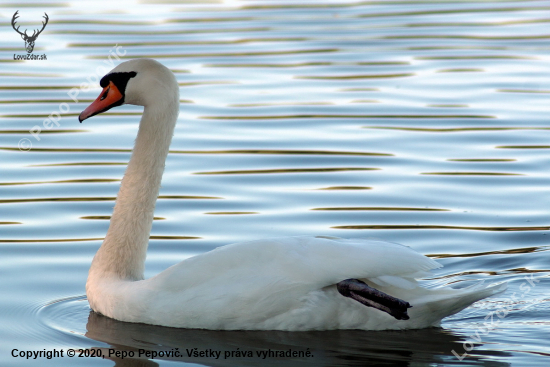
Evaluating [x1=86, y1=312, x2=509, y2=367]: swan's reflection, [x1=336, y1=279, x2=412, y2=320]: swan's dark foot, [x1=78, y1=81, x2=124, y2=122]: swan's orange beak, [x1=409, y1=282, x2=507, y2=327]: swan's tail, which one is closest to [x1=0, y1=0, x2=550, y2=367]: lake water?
[x1=86, y1=312, x2=509, y2=367]: swan's reflection

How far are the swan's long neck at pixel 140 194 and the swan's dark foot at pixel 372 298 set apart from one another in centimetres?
161

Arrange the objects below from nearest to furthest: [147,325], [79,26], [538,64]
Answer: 1. [147,325]
2. [538,64]
3. [79,26]

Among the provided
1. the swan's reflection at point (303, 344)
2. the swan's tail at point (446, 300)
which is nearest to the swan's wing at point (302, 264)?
the swan's tail at point (446, 300)

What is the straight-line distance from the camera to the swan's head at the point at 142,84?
22.2 feet

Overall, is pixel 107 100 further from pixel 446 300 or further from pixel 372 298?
pixel 446 300

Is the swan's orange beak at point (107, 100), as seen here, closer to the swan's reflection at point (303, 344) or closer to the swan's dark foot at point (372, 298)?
the swan's reflection at point (303, 344)

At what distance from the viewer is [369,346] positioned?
5906mm

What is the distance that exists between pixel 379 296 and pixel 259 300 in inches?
28.1

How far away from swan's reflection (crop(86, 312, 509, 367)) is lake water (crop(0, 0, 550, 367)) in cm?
2

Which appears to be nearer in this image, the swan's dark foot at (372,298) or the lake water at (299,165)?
the swan's dark foot at (372,298)

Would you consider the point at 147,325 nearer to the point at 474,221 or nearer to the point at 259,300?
the point at 259,300

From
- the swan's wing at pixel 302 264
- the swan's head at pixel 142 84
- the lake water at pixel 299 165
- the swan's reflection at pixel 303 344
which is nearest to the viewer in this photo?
the swan's reflection at pixel 303 344

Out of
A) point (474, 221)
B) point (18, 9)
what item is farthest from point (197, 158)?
point (18, 9)

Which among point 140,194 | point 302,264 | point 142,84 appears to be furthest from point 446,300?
point 142,84
